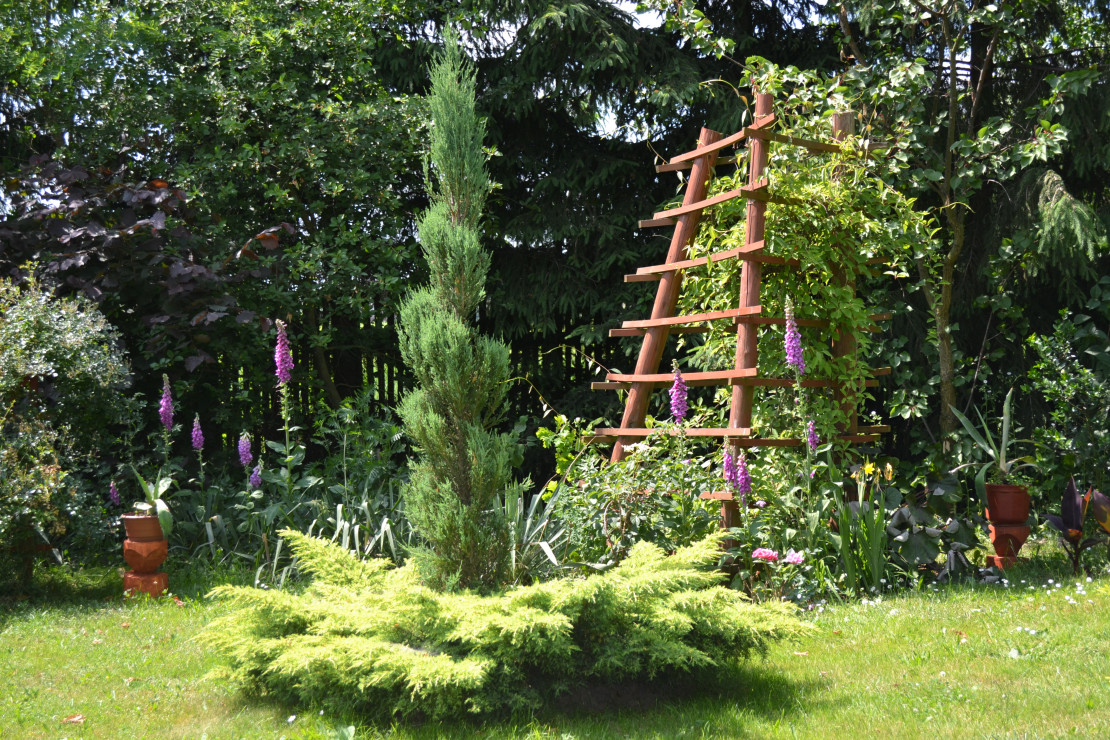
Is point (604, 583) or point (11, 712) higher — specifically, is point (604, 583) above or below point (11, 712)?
above

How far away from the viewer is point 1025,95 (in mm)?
6348

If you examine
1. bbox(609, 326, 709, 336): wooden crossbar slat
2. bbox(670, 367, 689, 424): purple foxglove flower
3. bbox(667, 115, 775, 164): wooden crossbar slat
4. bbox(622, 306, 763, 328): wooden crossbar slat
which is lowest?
bbox(670, 367, 689, 424): purple foxglove flower

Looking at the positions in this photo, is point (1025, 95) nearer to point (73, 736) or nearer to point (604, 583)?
point (604, 583)

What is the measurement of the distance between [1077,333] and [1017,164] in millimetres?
1186

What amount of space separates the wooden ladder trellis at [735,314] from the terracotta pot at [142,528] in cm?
258

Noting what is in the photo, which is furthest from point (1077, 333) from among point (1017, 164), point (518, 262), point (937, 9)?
point (518, 262)

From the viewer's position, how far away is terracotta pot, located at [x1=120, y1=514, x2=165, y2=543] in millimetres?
4965

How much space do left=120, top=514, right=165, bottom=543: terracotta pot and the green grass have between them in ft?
2.94

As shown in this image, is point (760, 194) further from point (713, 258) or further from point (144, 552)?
point (144, 552)

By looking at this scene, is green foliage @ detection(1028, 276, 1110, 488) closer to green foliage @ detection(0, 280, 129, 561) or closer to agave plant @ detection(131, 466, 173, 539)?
agave plant @ detection(131, 466, 173, 539)

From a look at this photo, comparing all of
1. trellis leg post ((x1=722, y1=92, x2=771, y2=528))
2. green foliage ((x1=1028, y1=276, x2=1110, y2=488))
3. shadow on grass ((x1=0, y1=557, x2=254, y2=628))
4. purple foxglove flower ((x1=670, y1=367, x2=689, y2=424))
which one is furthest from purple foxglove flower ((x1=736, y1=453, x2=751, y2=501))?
shadow on grass ((x1=0, y1=557, x2=254, y2=628))

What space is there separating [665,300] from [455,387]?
6.62ft

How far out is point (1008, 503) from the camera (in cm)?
482

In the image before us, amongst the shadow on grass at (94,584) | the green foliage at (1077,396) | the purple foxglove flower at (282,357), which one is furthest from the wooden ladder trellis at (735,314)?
the shadow on grass at (94,584)
